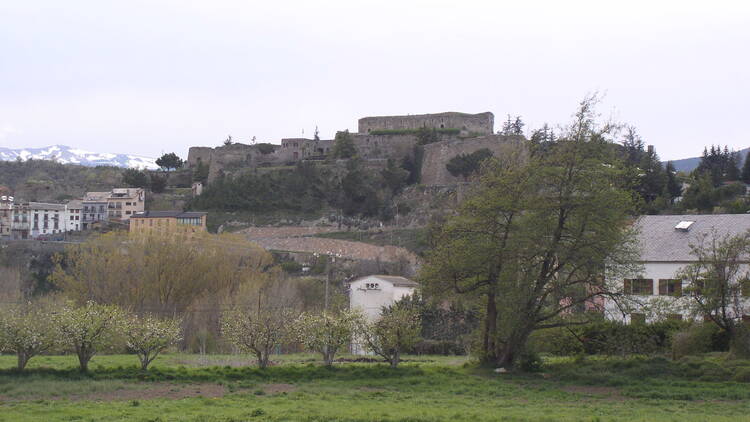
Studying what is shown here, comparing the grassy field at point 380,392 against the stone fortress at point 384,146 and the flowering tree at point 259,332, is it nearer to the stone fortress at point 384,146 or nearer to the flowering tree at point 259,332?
→ the flowering tree at point 259,332

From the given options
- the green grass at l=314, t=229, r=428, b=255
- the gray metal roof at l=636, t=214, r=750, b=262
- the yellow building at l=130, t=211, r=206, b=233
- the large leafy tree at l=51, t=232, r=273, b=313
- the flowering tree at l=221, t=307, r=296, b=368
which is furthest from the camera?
the yellow building at l=130, t=211, r=206, b=233

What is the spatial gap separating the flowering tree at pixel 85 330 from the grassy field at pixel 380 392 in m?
0.47

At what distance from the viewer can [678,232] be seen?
3266 centimetres

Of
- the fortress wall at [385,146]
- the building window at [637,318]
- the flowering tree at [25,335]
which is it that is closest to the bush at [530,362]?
the building window at [637,318]

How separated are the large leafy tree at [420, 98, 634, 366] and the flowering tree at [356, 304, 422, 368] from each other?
4.55 ft

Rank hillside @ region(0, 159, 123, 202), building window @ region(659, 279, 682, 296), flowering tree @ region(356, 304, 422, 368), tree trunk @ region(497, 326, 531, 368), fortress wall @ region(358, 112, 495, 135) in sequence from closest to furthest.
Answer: flowering tree @ region(356, 304, 422, 368)
tree trunk @ region(497, 326, 531, 368)
building window @ region(659, 279, 682, 296)
fortress wall @ region(358, 112, 495, 135)
hillside @ region(0, 159, 123, 202)

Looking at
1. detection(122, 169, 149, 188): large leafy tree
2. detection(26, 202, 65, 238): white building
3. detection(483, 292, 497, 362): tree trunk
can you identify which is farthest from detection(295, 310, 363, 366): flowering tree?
detection(122, 169, 149, 188): large leafy tree

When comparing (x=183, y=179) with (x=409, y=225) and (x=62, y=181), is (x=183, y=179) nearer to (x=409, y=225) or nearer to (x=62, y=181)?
(x=62, y=181)

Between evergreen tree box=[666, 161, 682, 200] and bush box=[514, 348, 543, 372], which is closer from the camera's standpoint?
bush box=[514, 348, 543, 372]

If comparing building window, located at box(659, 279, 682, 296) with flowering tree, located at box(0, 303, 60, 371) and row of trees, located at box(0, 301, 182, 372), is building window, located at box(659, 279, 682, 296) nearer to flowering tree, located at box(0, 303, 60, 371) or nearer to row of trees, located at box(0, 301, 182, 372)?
row of trees, located at box(0, 301, 182, 372)

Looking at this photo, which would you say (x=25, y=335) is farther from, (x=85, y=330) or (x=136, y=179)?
(x=136, y=179)

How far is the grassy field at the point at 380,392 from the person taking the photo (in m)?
15.4

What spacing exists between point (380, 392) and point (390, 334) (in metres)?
4.21

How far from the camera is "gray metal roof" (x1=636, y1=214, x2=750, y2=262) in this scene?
31.3 meters
